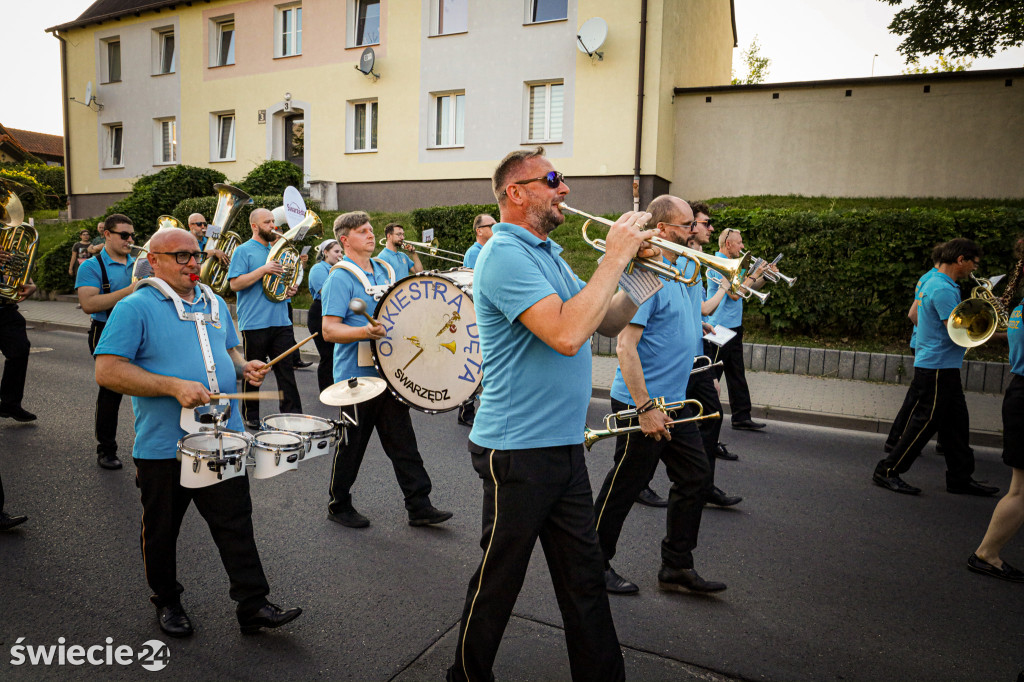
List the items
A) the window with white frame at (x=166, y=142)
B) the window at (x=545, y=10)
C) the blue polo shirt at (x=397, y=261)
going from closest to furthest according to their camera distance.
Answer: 1. the blue polo shirt at (x=397, y=261)
2. the window at (x=545, y=10)
3. the window with white frame at (x=166, y=142)

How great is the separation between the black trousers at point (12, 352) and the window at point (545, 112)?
13708 mm

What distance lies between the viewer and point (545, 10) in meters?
17.8

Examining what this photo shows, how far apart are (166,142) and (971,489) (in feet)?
86.8

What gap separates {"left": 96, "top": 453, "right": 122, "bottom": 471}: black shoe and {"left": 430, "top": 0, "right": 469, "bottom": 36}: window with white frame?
15979mm

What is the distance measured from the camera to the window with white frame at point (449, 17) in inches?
737

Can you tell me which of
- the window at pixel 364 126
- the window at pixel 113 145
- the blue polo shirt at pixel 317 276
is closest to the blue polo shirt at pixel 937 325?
the blue polo shirt at pixel 317 276

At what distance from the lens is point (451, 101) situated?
19156mm

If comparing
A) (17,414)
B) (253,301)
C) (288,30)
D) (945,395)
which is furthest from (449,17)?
(945,395)

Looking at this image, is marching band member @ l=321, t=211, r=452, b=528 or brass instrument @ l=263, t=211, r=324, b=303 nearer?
marching band member @ l=321, t=211, r=452, b=528

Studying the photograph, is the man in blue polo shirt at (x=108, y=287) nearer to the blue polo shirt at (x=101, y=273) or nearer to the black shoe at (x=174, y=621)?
the blue polo shirt at (x=101, y=273)

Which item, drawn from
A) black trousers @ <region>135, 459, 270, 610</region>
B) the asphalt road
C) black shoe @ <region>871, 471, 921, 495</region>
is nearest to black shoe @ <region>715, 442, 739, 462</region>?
the asphalt road

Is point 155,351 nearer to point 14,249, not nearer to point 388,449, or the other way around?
point 388,449

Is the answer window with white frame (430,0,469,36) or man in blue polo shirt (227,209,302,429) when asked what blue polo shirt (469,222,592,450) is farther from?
window with white frame (430,0,469,36)

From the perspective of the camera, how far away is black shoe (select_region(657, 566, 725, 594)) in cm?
368
